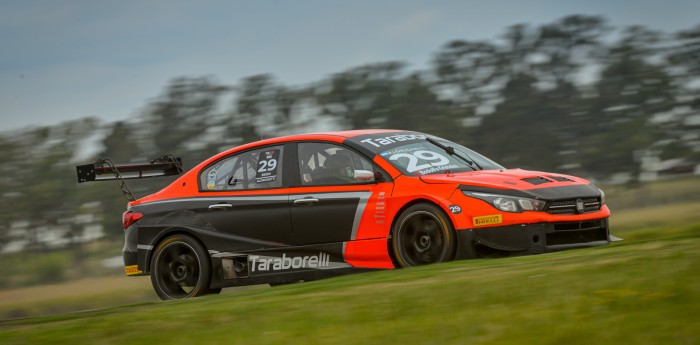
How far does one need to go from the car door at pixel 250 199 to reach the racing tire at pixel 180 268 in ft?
1.15

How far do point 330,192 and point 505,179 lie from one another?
68.4 inches

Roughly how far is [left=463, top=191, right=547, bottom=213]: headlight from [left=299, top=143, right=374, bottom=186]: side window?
135cm

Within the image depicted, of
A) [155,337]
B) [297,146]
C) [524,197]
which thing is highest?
[297,146]

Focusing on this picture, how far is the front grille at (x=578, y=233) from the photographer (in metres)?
9.50

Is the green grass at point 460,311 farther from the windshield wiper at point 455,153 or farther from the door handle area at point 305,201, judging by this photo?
the windshield wiper at point 455,153

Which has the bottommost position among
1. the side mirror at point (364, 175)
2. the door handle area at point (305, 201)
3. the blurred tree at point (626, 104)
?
the door handle area at point (305, 201)

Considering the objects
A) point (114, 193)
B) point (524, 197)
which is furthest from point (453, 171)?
point (114, 193)

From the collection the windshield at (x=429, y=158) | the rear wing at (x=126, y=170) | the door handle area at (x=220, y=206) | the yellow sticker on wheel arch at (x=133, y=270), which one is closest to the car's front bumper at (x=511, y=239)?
the windshield at (x=429, y=158)

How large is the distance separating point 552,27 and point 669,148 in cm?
1730

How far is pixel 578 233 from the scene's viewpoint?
9727 millimetres

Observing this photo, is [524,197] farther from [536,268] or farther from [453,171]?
[536,268]

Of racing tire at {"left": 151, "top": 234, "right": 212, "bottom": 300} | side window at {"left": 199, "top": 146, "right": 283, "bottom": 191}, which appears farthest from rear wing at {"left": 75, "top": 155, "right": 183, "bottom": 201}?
side window at {"left": 199, "top": 146, "right": 283, "bottom": 191}

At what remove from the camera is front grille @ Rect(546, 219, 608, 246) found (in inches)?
374

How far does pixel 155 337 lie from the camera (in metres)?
6.37
